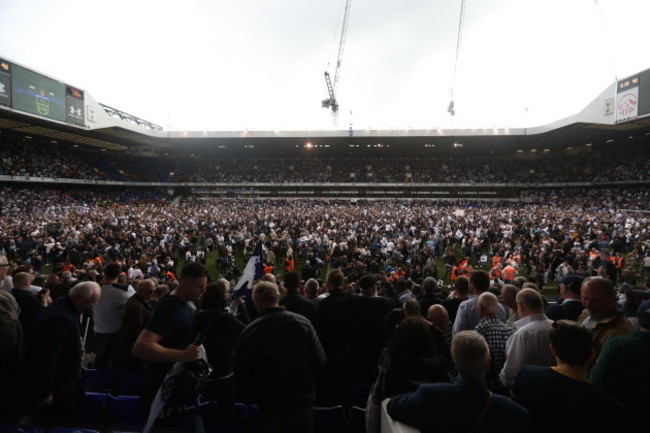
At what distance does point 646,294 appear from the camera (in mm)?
3775

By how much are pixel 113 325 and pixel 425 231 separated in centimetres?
1667

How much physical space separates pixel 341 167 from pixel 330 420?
159 ft

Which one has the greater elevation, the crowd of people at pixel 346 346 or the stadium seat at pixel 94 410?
the crowd of people at pixel 346 346

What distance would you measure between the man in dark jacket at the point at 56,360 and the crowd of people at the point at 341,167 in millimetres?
42980

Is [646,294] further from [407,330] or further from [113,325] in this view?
[113,325]

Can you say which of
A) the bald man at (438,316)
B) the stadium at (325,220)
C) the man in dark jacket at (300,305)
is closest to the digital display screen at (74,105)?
the stadium at (325,220)

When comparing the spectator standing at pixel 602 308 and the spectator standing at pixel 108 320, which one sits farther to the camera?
the spectator standing at pixel 108 320

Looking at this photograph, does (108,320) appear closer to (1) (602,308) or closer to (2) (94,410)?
(2) (94,410)

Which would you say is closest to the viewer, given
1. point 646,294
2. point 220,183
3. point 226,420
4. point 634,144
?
point 226,420

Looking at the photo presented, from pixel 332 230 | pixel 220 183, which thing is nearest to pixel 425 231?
pixel 332 230

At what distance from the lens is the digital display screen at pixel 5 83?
964 inches

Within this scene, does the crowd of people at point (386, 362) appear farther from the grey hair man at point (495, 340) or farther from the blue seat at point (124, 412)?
the blue seat at point (124, 412)

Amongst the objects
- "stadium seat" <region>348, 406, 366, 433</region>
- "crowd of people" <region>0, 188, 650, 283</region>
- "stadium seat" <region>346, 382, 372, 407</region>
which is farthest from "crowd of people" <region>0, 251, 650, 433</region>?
"crowd of people" <region>0, 188, 650, 283</region>

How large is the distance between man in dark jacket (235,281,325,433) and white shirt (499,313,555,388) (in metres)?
1.55
